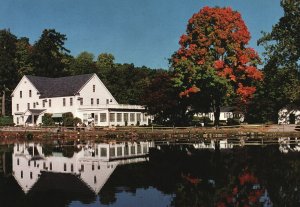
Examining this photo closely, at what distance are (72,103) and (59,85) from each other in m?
7.91

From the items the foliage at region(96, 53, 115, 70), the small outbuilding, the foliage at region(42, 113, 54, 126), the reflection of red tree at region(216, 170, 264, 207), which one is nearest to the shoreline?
the small outbuilding

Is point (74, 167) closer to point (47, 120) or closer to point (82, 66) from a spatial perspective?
point (47, 120)

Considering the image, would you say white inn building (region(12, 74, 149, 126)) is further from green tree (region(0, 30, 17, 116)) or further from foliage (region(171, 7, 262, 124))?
foliage (region(171, 7, 262, 124))

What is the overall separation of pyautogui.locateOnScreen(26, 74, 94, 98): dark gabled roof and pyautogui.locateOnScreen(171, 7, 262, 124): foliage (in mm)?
25080

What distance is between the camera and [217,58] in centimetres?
5569

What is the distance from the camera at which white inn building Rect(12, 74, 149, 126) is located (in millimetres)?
70500

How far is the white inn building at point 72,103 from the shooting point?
7050 centimetres

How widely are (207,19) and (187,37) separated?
3.60 metres

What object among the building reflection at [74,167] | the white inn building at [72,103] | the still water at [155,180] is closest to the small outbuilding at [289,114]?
the white inn building at [72,103]

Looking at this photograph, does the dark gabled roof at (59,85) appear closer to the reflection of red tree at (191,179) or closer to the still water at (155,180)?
the still water at (155,180)

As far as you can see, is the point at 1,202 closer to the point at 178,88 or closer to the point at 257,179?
the point at 257,179

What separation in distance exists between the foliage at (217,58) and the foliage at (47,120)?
90.6 feet

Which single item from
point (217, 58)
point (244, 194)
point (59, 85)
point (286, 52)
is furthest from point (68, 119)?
point (244, 194)

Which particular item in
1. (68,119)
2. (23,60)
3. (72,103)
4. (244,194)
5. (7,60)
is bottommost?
(244,194)
